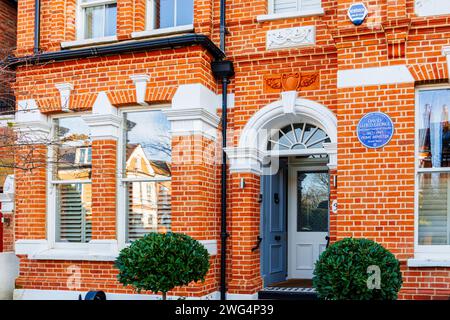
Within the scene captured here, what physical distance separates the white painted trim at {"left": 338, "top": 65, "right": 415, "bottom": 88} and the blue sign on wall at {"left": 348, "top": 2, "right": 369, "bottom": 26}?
2.13 feet

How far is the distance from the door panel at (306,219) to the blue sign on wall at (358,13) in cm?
341

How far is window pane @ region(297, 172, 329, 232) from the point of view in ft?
36.2

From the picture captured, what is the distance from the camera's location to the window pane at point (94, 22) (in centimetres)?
1066

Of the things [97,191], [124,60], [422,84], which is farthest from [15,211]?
[422,84]

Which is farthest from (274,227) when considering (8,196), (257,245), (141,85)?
(8,196)

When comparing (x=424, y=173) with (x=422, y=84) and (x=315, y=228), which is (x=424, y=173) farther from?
(x=315, y=228)

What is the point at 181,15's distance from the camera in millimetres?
10133

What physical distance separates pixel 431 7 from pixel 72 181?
6.13 metres

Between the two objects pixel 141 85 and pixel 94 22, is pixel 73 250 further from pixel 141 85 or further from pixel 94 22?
pixel 94 22

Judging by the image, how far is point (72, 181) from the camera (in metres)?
10.3

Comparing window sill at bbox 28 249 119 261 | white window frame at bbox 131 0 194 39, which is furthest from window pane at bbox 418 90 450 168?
window sill at bbox 28 249 119 261

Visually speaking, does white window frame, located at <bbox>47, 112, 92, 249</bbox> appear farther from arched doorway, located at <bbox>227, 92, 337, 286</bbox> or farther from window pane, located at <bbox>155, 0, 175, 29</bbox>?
arched doorway, located at <bbox>227, 92, 337, 286</bbox>

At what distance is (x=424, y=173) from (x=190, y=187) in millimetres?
3284
